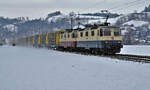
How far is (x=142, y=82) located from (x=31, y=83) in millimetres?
5717

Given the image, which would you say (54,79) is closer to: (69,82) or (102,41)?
(69,82)

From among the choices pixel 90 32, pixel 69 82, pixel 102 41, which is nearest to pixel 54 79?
pixel 69 82

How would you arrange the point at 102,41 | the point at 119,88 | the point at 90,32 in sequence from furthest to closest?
1. the point at 90,32
2. the point at 102,41
3. the point at 119,88

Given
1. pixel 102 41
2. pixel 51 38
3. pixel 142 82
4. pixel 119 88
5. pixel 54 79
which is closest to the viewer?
pixel 119 88

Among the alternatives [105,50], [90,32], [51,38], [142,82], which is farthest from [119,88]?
[51,38]

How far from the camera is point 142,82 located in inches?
410

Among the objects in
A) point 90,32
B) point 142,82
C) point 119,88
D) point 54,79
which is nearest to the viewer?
point 119,88

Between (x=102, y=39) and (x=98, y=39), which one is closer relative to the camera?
(x=102, y=39)

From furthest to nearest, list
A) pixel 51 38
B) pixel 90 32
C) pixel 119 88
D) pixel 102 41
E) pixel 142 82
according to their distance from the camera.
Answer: pixel 51 38, pixel 90 32, pixel 102 41, pixel 142 82, pixel 119 88

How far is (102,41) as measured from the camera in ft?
79.2

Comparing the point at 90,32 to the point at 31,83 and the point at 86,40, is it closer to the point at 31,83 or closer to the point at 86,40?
the point at 86,40

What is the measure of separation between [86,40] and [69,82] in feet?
56.0

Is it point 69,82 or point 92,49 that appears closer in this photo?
point 69,82

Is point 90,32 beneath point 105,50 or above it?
above
